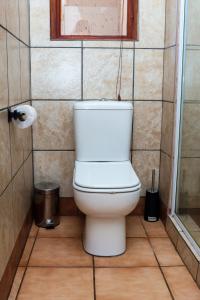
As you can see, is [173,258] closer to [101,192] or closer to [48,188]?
[101,192]

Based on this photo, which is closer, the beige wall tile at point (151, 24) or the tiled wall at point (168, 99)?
the tiled wall at point (168, 99)

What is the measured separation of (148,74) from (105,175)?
84 cm

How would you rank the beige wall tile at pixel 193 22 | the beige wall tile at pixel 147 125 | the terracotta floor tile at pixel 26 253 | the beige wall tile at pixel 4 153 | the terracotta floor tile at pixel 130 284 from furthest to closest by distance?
the beige wall tile at pixel 147 125 → the beige wall tile at pixel 193 22 → the terracotta floor tile at pixel 26 253 → the terracotta floor tile at pixel 130 284 → the beige wall tile at pixel 4 153

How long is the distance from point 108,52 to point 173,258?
134 cm

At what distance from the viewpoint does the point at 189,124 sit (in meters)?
2.04

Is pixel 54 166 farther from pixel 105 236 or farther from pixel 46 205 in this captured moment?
pixel 105 236

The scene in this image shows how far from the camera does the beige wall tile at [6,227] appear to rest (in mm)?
1454

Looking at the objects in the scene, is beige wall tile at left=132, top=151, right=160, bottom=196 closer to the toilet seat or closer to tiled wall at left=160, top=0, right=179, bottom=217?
tiled wall at left=160, top=0, right=179, bottom=217

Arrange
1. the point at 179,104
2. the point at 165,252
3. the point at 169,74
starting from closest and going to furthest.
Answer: the point at 165,252
the point at 179,104
the point at 169,74

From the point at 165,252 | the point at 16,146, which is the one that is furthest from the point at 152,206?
the point at 16,146

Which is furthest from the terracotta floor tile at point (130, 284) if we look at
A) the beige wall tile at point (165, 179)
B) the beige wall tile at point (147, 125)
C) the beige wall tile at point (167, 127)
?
the beige wall tile at point (147, 125)

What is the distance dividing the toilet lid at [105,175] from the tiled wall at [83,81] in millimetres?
318

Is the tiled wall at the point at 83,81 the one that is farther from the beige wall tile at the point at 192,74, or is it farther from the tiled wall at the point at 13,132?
the beige wall tile at the point at 192,74

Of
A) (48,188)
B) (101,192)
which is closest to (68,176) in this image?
(48,188)
